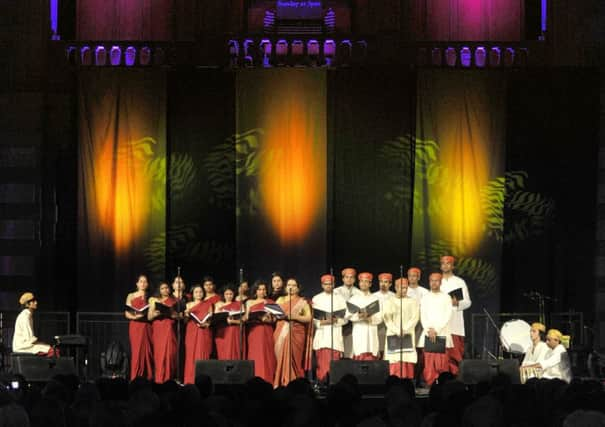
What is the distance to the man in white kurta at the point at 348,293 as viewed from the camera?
17.1m

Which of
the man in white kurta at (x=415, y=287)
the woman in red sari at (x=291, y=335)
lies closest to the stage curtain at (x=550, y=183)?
the man in white kurta at (x=415, y=287)

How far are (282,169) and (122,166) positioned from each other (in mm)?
2384

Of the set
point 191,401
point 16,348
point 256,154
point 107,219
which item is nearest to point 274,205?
point 256,154

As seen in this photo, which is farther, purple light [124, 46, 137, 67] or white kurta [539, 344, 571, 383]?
purple light [124, 46, 137, 67]

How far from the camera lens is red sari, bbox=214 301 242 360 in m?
16.9

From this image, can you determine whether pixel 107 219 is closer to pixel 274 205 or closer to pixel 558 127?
pixel 274 205

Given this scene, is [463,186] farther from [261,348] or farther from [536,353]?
[261,348]

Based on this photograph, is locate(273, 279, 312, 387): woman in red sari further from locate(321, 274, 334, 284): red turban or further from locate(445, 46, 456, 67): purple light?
locate(445, 46, 456, 67): purple light

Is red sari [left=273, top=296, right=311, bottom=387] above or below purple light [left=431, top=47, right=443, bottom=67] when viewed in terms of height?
below

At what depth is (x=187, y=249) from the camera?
723 inches

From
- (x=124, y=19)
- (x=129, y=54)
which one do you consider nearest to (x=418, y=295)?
(x=129, y=54)

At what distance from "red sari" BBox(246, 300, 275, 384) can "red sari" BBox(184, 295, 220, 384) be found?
1.86ft

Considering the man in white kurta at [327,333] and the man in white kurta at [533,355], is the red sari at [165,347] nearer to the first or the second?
the man in white kurta at [327,333]

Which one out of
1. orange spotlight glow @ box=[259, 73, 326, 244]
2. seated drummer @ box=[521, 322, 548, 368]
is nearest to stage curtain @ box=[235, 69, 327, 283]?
orange spotlight glow @ box=[259, 73, 326, 244]
